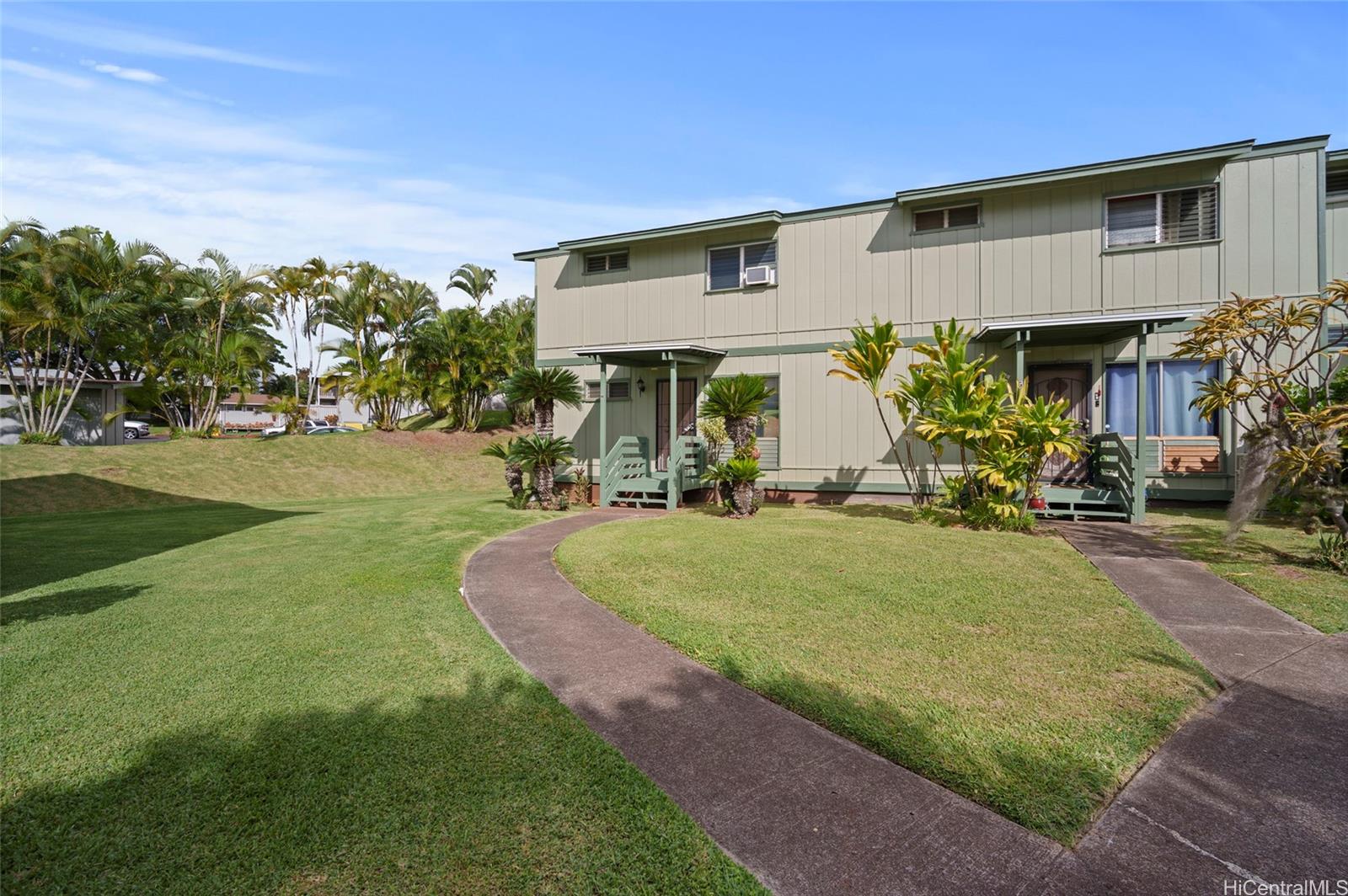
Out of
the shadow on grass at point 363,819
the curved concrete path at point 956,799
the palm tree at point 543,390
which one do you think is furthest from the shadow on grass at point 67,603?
the palm tree at point 543,390

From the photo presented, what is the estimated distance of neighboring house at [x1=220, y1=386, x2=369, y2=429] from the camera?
42406mm

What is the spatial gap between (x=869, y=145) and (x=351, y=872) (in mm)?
13525

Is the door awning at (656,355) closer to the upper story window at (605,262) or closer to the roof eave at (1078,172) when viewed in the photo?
the upper story window at (605,262)

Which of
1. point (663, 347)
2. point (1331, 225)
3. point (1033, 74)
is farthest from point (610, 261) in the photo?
point (1331, 225)

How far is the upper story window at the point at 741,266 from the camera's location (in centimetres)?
1378

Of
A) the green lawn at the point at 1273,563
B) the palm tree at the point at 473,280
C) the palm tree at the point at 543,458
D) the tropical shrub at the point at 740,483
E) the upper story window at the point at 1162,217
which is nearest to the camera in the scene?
the green lawn at the point at 1273,563

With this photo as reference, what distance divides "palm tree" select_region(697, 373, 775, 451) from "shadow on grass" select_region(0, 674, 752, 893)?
29.1 ft

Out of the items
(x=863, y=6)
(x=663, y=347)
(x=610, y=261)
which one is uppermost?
(x=863, y=6)

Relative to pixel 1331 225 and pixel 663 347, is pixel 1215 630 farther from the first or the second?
pixel 1331 225

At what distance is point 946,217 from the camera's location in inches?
489

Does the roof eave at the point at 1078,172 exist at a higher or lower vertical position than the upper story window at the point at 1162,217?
higher

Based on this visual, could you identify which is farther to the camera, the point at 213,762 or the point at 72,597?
the point at 72,597

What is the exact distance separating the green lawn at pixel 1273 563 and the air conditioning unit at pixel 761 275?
7844mm

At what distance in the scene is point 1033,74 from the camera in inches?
394
